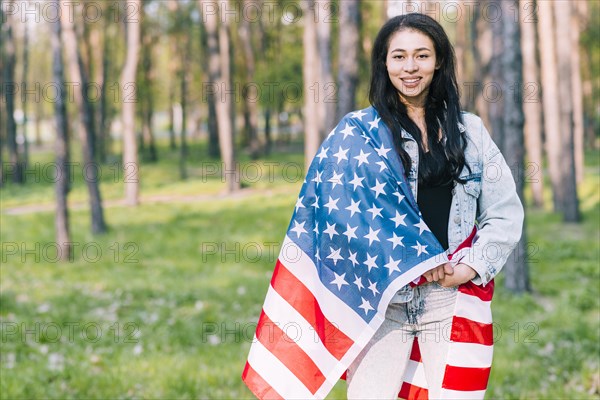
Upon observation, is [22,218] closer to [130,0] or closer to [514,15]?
[130,0]

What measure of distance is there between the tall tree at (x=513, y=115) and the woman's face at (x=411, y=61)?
583 cm

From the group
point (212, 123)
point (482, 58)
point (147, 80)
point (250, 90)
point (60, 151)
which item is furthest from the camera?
point (212, 123)

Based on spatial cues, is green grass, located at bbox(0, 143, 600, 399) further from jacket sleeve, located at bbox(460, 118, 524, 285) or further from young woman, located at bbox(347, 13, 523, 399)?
jacket sleeve, located at bbox(460, 118, 524, 285)

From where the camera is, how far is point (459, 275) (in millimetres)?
2854

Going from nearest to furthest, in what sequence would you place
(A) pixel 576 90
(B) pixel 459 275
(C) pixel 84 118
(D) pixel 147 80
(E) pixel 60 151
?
(B) pixel 459 275
(E) pixel 60 151
(C) pixel 84 118
(A) pixel 576 90
(D) pixel 147 80

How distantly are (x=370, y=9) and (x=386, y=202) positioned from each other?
2839 centimetres

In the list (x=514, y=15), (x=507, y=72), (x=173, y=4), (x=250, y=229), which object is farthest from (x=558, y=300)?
(x=173, y=4)

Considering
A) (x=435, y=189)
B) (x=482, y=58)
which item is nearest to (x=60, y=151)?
(x=435, y=189)

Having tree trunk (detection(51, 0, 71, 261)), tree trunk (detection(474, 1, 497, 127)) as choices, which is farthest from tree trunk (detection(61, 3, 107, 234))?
tree trunk (detection(474, 1, 497, 127))

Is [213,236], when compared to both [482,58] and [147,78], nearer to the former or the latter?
[482,58]

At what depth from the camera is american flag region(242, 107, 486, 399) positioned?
9.48 feet

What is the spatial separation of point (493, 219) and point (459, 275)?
11.0 inches

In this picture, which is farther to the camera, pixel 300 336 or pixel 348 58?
pixel 348 58

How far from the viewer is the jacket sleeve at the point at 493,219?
2873 mm
